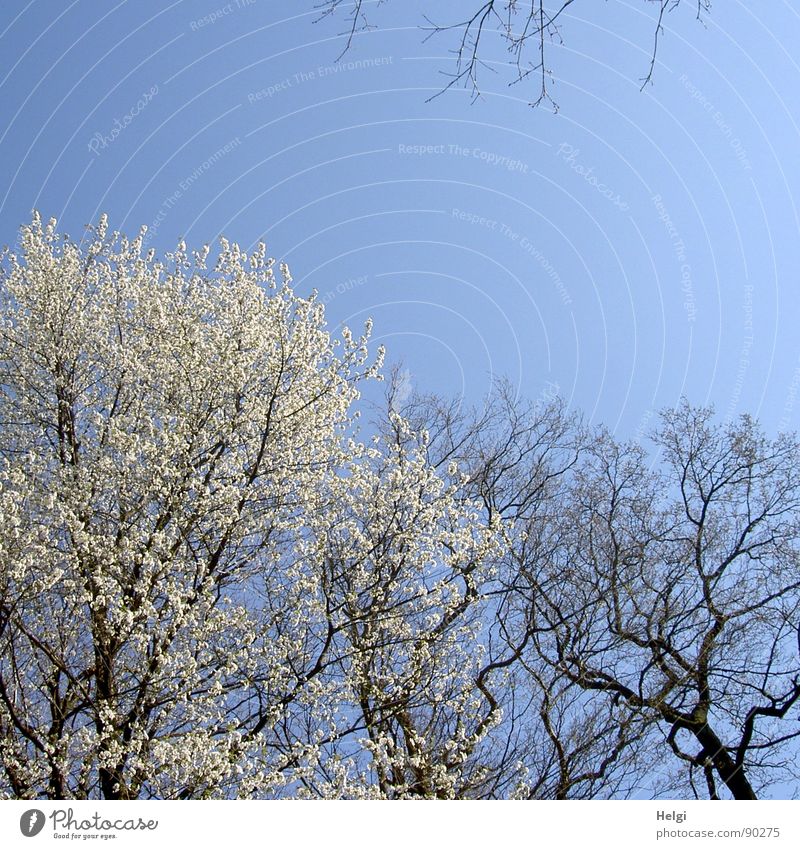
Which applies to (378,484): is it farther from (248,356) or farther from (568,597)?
(568,597)

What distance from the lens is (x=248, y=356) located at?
387 inches

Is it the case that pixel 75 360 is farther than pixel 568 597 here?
No

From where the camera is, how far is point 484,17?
498 cm

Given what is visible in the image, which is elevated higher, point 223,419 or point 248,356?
point 248,356

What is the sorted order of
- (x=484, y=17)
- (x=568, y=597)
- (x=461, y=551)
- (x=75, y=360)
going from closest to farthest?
1. (x=484, y=17)
2. (x=461, y=551)
3. (x=75, y=360)
4. (x=568, y=597)

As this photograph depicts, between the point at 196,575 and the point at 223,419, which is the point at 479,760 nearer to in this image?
the point at 196,575

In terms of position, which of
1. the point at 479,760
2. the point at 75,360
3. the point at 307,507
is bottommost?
the point at 479,760

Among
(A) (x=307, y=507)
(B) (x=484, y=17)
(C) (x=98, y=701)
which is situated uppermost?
(B) (x=484, y=17)

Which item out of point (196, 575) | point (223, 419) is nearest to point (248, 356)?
point (223, 419)
